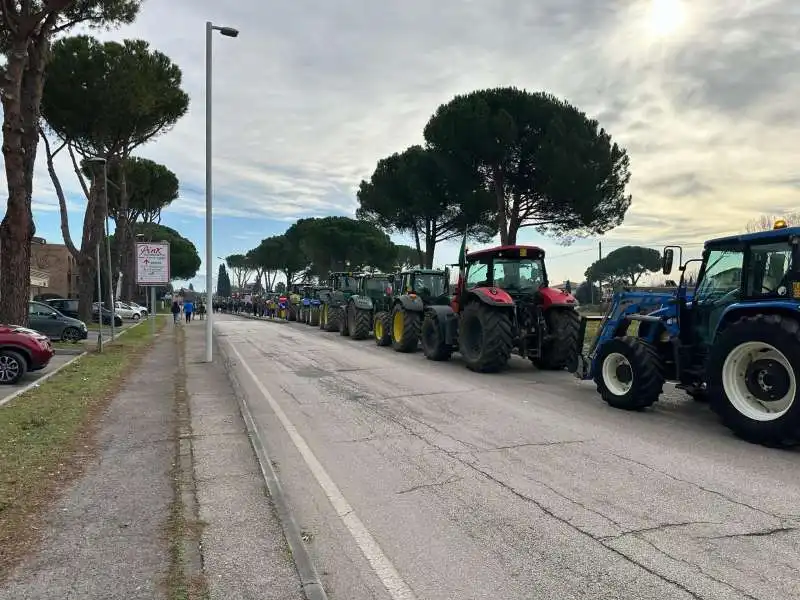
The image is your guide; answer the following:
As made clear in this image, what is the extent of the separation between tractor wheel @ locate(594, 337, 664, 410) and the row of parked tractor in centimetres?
1

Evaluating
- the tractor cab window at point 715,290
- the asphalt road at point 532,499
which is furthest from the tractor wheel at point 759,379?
the tractor cab window at point 715,290

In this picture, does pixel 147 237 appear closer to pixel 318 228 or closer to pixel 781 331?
pixel 318 228

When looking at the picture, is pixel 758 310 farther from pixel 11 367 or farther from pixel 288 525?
pixel 11 367

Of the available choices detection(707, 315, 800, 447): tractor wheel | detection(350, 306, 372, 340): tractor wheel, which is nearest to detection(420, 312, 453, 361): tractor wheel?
detection(350, 306, 372, 340): tractor wheel

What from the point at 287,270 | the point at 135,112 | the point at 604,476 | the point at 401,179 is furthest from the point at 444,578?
the point at 287,270

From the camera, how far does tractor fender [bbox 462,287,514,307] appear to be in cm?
1168

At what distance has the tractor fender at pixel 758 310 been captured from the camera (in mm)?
6410

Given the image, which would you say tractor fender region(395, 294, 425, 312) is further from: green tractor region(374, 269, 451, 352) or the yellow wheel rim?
the yellow wheel rim

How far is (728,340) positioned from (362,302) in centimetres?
1566

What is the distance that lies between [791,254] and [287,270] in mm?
84940

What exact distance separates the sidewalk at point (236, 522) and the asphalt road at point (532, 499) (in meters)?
0.25

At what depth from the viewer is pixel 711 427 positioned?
729 cm

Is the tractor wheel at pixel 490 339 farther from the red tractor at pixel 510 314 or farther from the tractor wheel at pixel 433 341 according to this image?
the tractor wheel at pixel 433 341

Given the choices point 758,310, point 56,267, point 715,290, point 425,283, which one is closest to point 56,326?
point 425,283
